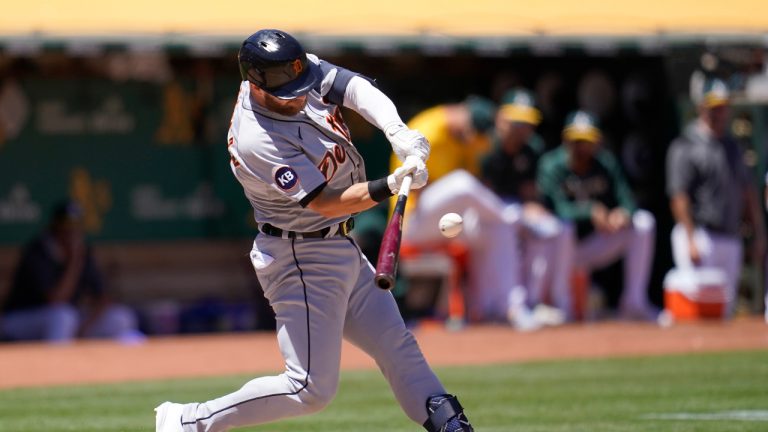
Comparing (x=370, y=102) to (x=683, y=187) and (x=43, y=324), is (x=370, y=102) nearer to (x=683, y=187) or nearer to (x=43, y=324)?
(x=683, y=187)

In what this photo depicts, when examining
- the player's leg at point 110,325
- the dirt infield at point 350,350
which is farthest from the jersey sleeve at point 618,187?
the player's leg at point 110,325

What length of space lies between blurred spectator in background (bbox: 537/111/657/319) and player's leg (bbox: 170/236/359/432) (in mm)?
6878

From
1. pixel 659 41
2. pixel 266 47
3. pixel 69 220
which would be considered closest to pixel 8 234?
pixel 69 220

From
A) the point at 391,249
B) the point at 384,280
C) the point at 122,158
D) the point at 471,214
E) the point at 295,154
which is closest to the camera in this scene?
the point at 384,280

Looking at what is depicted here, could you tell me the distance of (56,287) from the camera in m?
11.6

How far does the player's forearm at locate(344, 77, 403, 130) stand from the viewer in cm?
514

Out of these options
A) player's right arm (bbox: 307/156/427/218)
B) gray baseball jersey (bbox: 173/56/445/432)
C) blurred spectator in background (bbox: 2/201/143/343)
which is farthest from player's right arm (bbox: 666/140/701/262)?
player's right arm (bbox: 307/156/427/218)

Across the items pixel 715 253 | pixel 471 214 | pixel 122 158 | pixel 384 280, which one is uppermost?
pixel 122 158

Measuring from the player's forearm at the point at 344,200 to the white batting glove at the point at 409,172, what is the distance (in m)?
0.09

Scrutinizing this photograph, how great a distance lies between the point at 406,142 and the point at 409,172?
14 centimetres

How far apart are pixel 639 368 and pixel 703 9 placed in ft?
16.4

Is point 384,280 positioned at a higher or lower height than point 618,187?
lower

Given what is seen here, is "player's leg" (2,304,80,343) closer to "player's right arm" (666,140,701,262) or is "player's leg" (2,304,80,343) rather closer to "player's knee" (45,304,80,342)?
"player's knee" (45,304,80,342)

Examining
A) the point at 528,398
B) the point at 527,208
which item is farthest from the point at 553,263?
the point at 528,398
